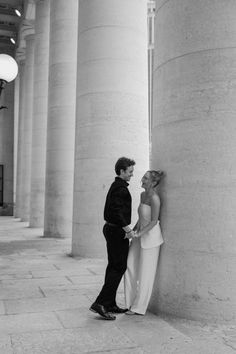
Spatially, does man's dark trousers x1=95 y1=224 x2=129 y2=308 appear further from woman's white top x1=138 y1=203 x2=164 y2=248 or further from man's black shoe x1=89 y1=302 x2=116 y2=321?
woman's white top x1=138 y1=203 x2=164 y2=248

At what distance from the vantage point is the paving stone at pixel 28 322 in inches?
229

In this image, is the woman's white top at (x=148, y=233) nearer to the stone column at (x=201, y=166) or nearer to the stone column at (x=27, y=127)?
the stone column at (x=201, y=166)

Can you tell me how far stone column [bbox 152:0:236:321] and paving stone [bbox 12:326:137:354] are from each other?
1.21m

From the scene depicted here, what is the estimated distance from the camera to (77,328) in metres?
5.87

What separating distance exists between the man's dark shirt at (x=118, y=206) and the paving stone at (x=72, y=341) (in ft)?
4.65

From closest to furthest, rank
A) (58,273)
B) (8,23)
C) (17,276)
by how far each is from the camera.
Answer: (17,276), (58,273), (8,23)

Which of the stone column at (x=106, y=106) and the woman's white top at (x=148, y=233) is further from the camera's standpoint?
the stone column at (x=106, y=106)

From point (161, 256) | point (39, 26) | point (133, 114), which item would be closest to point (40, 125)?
point (39, 26)

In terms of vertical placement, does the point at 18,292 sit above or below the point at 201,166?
below

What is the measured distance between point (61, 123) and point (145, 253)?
39.3 ft

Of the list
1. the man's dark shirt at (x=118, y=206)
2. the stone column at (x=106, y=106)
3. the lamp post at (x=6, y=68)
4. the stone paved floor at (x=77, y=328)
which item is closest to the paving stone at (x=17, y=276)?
the stone paved floor at (x=77, y=328)

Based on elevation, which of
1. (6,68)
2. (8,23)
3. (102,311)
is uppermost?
(8,23)

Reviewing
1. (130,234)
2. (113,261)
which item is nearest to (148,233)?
(130,234)

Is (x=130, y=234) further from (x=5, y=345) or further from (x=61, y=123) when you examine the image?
(x=61, y=123)
